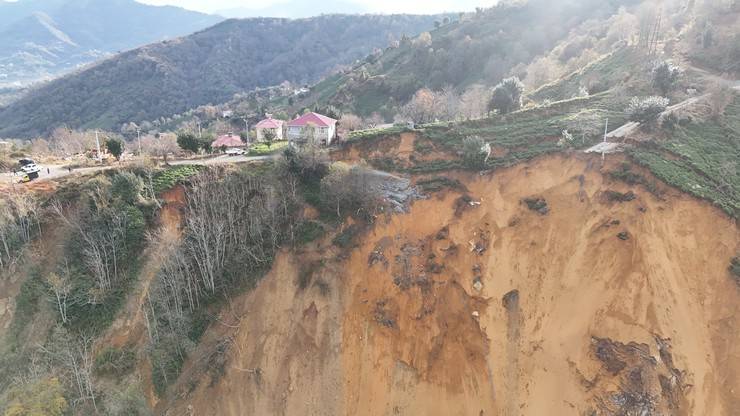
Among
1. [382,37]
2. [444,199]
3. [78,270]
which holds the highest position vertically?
[382,37]

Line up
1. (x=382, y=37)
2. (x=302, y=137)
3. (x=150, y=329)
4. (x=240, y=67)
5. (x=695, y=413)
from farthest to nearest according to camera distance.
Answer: (x=382, y=37), (x=240, y=67), (x=302, y=137), (x=150, y=329), (x=695, y=413)

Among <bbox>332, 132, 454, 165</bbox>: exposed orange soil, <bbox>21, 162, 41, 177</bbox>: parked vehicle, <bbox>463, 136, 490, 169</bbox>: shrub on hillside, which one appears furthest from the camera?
<bbox>332, 132, 454, 165</bbox>: exposed orange soil

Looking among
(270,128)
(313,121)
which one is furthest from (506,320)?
(270,128)

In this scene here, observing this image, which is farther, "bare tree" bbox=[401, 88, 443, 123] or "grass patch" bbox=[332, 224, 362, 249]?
"bare tree" bbox=[401, 88, 443, 123]

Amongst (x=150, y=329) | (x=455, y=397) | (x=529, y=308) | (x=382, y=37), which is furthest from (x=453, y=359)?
(x=382, y=37)

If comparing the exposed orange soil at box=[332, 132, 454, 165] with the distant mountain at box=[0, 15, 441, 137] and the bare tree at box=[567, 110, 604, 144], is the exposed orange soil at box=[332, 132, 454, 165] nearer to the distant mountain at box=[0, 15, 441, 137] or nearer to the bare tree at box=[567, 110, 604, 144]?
the bare tree at box=[567, 110, 604, 144]

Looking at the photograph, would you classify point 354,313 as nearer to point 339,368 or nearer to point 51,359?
point 339,368

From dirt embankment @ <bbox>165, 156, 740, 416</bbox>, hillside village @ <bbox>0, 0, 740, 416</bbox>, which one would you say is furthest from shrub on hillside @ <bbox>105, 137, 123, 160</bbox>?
dirt embankment @ <bbox>165, 156, 740, 416</bbox>
